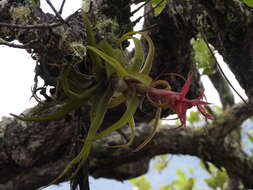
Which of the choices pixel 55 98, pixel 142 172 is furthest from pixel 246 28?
pixel 142 172

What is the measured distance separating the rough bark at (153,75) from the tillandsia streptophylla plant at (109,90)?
0.07m

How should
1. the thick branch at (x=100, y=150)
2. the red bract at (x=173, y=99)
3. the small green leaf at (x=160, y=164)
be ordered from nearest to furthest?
the red bract at (x=173, y=99)
the thick branch at (x=100, y=150)
the small green leaf at (x=160, y=164)

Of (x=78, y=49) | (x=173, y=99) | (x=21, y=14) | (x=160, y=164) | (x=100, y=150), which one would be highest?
(x=21, y=14)

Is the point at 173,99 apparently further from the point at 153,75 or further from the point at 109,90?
the point at 153,75

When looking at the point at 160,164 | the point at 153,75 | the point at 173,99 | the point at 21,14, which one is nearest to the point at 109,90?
the point at 173,99

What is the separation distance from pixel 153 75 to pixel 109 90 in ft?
2.73

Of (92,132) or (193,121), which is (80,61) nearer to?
(92,132)

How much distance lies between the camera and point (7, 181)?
156cm

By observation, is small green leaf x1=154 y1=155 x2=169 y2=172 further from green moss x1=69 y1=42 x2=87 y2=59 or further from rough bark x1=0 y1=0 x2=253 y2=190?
green moss x1=69 y1=42 x2=87 y2=59

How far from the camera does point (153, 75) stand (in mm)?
1471

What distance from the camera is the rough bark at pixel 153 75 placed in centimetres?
76

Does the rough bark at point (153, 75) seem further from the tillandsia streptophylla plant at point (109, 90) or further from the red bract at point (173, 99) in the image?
the red bract at point (173, 99)

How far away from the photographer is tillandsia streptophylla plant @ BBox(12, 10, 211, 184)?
61 cm

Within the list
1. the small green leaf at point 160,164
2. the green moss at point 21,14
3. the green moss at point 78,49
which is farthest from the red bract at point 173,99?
the small green leaf at point 160,164
